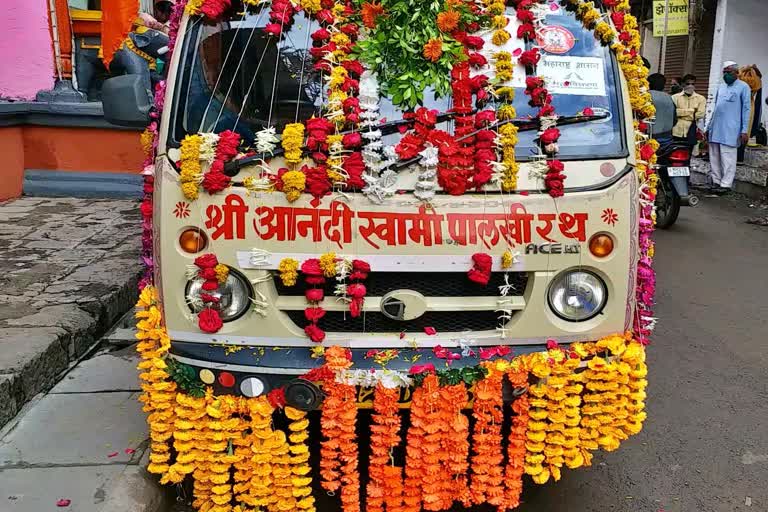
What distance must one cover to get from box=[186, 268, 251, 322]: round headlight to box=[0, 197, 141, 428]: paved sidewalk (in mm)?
1337

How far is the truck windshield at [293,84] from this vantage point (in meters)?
3.01

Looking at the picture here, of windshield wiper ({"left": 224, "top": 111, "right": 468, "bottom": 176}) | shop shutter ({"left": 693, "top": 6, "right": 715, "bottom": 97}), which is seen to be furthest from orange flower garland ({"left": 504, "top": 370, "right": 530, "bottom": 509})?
shop shutter ({"left": 693, "top": 6, "right": 715, "bottom": 97})

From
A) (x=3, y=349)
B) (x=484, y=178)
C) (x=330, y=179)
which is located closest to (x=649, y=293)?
(x=484, y=178)

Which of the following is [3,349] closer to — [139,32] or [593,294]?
[593,294]

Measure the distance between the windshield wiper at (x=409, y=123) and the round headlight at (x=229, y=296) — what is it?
16.6 inches

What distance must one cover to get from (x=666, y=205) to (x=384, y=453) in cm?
729

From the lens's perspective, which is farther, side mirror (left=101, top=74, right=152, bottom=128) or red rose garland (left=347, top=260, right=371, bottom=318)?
side mirror (left=101, top=74, right=152, bottom=128)

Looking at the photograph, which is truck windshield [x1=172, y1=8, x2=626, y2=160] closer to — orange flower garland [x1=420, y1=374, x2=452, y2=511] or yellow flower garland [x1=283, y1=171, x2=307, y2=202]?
yellow flower garland [x1=283, y1=171, x2=307, y2=202]

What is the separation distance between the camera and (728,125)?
38.4 ft

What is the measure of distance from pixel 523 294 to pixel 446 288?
0.31 m

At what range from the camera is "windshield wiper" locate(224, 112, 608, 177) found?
277cm

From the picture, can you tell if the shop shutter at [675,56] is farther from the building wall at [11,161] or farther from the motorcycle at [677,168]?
the building wall at [11,161]

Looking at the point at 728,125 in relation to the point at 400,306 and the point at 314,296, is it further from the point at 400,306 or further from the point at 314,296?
the point at 314,296

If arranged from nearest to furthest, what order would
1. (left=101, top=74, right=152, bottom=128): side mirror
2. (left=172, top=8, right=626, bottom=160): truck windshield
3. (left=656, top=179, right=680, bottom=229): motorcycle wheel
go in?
1. (left=172, top=8, right=626, bottom=160): truck windshield
2. (left=101, top=74, right=152, bottom=128): side mirror
3. (left=656, top=179, right=680, bottom=229): motorcycle wheel
